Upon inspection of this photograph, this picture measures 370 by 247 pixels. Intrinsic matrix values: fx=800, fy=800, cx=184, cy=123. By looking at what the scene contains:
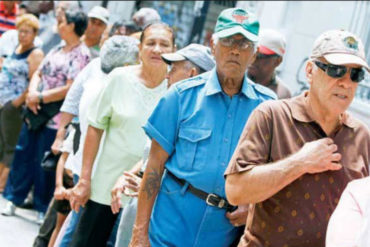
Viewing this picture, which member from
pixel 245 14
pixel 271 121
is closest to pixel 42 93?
pixel 245 14

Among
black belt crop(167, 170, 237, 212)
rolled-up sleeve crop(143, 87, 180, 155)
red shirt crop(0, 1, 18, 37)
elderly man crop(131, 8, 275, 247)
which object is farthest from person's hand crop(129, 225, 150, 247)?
red shirt crop(0, 1, 18, 37)

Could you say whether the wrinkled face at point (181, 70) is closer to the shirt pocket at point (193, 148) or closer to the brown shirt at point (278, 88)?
the shirt pocket at point (193, 148)

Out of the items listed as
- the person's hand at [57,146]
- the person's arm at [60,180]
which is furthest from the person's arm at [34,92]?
the person's arm at [60,180]

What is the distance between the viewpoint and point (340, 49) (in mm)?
3436

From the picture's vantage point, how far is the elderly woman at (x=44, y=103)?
27.6 ft

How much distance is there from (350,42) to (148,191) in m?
1.44

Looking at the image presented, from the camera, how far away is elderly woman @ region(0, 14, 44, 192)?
9.32m

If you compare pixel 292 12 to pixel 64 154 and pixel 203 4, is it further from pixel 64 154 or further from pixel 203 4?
pixel 64 154

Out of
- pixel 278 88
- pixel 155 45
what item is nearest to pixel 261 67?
pixel 278 88

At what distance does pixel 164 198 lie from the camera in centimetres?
429

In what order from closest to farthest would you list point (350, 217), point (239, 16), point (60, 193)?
point (350, 217), point (239, 16), point (60, 193)

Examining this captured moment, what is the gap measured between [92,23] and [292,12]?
432 centimetres

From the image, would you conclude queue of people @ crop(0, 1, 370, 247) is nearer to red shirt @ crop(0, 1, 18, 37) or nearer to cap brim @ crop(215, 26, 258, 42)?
cap brim @ crop(215, 26, 258, 42)

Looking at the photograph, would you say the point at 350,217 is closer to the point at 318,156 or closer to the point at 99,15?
the point at 318,156
